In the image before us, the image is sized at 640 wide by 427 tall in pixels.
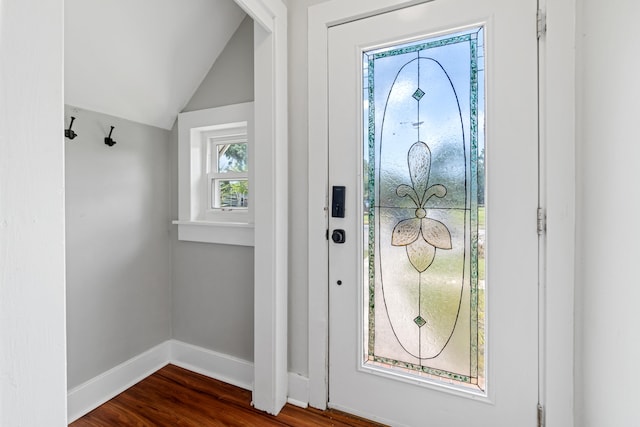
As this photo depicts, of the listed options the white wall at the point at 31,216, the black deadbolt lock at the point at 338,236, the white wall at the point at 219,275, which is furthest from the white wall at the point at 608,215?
the white wall at the point at 219,275

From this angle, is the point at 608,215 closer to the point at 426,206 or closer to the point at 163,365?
the point at 426,206

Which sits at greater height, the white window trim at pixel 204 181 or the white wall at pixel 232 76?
the white wall at pixel 232 76

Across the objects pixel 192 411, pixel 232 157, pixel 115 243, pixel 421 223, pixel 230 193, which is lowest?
pixel 192 411

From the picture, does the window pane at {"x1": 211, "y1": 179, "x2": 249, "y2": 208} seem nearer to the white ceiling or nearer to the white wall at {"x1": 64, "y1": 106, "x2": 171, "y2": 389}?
the white wall at {"x1": 64, "y1": 106, "x2": 171, "y2": 389}

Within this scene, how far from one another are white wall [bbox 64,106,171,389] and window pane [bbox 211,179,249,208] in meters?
0.31

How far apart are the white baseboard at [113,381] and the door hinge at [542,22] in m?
2.47

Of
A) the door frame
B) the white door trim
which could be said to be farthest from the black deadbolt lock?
the door frame

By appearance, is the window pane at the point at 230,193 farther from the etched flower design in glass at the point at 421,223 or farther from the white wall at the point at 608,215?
the white wall at the point at 608,215

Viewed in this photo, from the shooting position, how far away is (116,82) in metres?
1.55

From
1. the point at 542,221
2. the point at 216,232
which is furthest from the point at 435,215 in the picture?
the point at 216,232

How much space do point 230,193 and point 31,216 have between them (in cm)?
134

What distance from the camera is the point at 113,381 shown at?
1.65 m

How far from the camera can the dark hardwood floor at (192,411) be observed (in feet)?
4.75

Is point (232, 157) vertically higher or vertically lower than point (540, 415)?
higher
